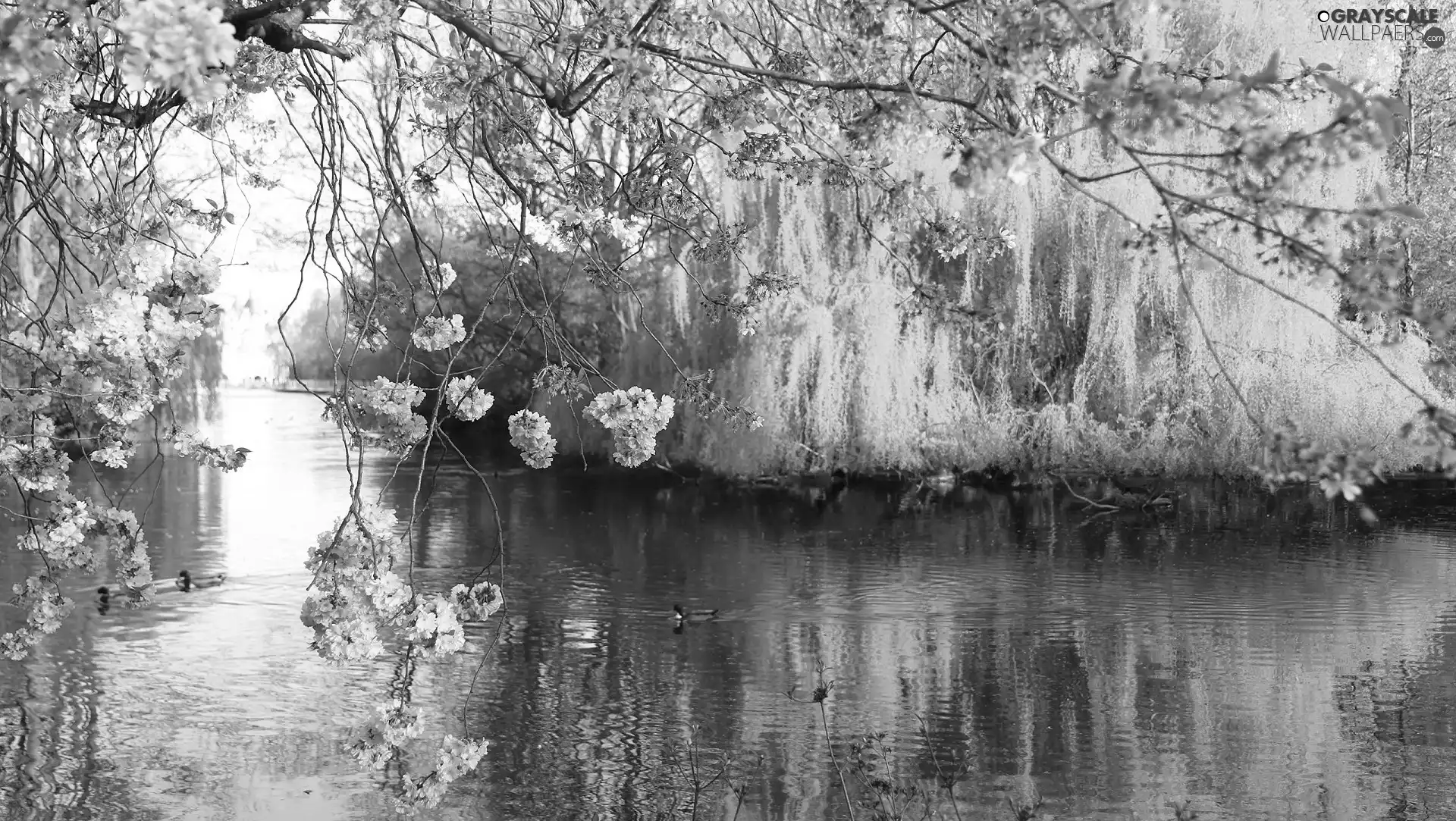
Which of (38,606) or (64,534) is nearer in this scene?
(64,534)

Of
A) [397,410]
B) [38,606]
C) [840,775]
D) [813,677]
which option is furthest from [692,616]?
[397,410]

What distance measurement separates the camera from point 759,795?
21.9 feet

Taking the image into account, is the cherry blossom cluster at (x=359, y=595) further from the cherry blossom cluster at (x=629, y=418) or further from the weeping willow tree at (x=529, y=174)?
the cherry blossom cluster at (x=629, y=418)

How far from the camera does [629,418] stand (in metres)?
3.60

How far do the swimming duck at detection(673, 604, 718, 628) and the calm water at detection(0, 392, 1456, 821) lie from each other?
0.42 feet

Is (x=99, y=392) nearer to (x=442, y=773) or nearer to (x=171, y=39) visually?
(x=442, y=773)

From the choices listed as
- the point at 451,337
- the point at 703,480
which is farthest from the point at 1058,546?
the point at 451,337

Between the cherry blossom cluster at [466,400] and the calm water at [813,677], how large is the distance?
0.75m

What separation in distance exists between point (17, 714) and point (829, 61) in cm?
696

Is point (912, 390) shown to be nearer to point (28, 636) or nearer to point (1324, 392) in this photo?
point (1324, 392)

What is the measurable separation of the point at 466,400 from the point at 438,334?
185 millimetres

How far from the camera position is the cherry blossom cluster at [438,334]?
3.63 m

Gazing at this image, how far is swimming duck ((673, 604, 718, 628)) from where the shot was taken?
10977 mm

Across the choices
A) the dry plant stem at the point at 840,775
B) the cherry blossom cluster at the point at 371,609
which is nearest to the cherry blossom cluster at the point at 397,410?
the cherry blossom cluster at the point at 371,609
